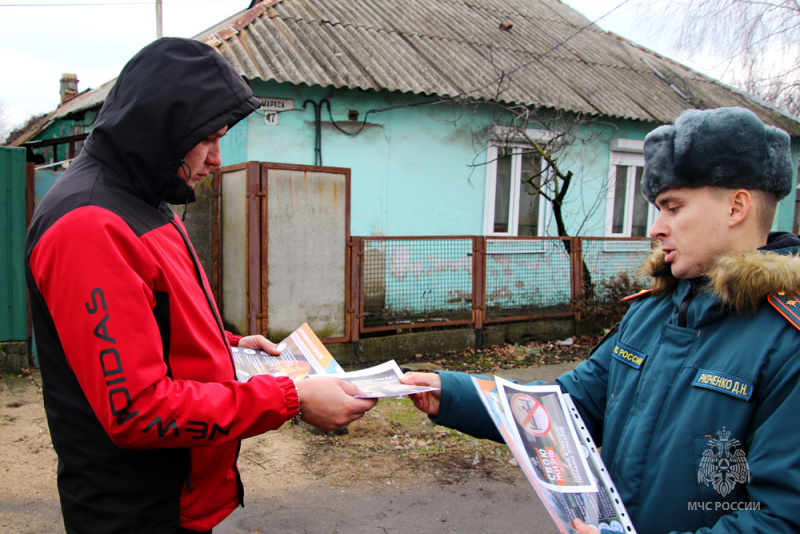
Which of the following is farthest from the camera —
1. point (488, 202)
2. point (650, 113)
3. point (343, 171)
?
point (650, 113)

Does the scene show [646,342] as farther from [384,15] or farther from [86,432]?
[384,15]

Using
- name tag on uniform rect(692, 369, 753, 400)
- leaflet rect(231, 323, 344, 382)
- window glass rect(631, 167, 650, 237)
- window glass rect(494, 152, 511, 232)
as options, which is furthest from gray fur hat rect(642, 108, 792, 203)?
window glass rect(631, 167, 650, 237)

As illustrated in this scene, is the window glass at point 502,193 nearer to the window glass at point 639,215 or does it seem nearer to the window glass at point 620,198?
the window glass at point 620,198

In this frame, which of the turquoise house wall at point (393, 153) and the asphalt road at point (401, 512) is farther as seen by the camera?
the turquoise house wall at point (393, 153)

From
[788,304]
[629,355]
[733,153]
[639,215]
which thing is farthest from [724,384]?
[639,215]

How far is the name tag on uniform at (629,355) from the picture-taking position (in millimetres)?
1634

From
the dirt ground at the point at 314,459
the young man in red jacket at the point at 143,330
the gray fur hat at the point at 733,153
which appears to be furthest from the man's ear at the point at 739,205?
the dirt ground at the point at 314,459

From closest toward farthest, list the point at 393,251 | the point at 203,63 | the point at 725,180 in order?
the point at 725,180 → the point at 203,63 → the point at 393,251

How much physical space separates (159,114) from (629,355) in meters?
1.52

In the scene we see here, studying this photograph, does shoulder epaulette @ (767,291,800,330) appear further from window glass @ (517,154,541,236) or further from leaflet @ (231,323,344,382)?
window glass @ (517,154,541,236)

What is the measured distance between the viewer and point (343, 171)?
6215mm

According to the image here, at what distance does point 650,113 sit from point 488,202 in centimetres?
373

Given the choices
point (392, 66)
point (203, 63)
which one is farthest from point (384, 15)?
point (203, 63)

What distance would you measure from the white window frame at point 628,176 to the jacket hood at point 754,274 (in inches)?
360
